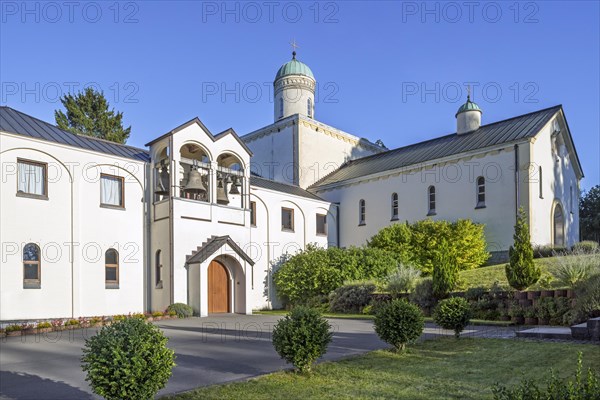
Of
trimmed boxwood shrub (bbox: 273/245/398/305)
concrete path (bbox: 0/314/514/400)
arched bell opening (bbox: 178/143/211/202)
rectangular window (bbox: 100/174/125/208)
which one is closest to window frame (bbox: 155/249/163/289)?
rectangular window (bbox: 100/174/125/208)

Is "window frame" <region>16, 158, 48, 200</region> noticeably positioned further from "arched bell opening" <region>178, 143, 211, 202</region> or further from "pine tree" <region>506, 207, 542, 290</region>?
"pine tree" <region>506, 207, 542, 290</region>

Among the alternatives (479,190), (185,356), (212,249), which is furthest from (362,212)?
(185,356)

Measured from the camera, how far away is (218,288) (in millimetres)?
23125

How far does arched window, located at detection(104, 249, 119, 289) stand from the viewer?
20.6 meters

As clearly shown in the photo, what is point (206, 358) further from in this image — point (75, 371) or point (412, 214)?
point (412, 214)

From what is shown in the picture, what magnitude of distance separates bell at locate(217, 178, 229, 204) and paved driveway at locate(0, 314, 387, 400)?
27.0 feet

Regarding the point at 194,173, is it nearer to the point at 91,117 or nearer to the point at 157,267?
the point at 157,267

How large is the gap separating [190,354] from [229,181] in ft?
48.3

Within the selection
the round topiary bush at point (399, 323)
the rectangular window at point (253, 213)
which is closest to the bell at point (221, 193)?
the rectangular window at point (253, 213)

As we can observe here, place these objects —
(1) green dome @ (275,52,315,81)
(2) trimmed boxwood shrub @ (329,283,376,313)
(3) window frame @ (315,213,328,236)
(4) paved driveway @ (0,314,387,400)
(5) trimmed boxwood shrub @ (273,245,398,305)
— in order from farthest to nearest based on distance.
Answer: (1) green dome @ (275,52,315,81) → (3) window frame @ (315,213,328,236) → (5) trimmed boxwood shrub @ (273,245,398,305) → (2) trimmed boxwood shrub @ (329,283,376,313) → (4) paved driveway @ (0,314,387,400)

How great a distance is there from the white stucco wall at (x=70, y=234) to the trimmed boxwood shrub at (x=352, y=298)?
8676 millimetres

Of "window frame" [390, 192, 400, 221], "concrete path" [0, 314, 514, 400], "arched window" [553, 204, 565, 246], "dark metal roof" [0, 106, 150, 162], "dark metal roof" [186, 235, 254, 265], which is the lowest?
"concrete path" [0, 314, 514, 400]

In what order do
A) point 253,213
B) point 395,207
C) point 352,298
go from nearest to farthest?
point 352,298 < point 253,213 < point 395,207

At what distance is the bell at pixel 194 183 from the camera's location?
21.4 m
